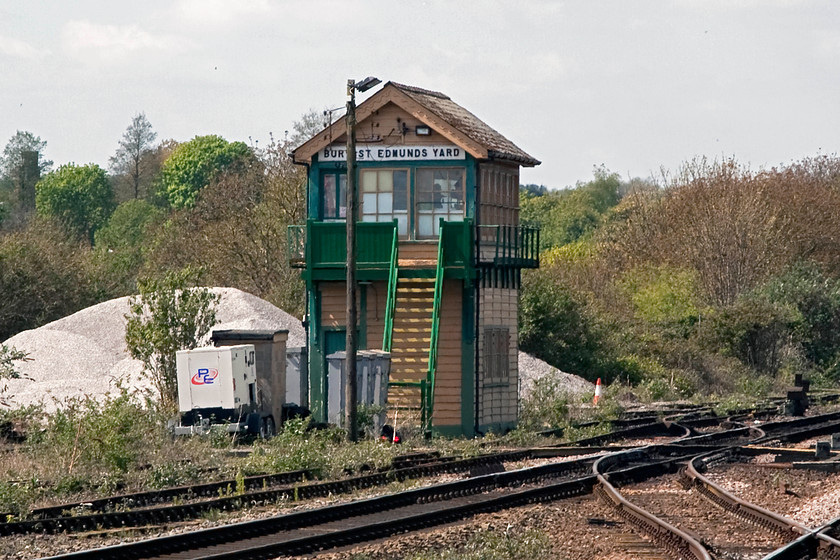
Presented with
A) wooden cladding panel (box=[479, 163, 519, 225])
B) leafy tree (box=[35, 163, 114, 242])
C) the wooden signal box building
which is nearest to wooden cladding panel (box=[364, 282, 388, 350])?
the wooden signal box building

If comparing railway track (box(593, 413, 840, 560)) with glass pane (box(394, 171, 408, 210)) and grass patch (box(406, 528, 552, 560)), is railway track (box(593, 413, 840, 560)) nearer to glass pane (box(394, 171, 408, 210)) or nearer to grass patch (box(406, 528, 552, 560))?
grass patch (box(406, 528, 552, 560))

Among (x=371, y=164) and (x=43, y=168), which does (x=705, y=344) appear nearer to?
(x=371, y=164)

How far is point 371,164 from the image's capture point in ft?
90.4

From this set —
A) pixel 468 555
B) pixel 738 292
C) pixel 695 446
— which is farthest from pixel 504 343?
pixel 738 292

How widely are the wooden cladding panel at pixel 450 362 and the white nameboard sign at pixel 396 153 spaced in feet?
8.54

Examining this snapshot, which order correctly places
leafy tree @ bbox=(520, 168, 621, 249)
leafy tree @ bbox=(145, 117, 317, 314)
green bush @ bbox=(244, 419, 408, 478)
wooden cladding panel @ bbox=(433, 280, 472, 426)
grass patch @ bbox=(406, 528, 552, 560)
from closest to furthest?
grass patch @ bbox=(406, 528, 552, 560) → green bush @ bbox=(244, 419, 408, 478) → wooden cladding panel @ bbox=(433, 280, 472, 426) → leafy tree @ bbox=(145, 117, 317, 314) → leafy tree @ bbox=(520, 168, 621, 249)

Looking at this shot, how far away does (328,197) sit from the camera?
1101 inches

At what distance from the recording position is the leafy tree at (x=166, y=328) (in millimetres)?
27844

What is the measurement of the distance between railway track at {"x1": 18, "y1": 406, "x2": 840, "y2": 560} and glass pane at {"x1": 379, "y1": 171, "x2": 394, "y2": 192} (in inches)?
312

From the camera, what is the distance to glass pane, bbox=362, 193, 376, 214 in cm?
2758

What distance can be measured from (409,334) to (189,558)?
50.2 ft

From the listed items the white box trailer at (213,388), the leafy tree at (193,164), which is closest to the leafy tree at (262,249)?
the white box trailer at (213,388)

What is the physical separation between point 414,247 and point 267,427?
196 inches

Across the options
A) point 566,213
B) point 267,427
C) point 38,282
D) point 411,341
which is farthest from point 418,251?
point 566,213
